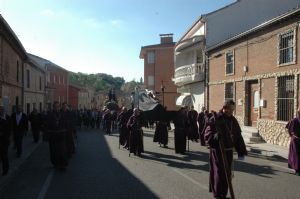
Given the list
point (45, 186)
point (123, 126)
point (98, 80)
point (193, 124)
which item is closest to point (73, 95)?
point (193, 124)

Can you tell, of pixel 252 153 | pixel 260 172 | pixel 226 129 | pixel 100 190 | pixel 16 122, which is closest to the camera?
pixel 226 129

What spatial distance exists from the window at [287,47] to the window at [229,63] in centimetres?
584

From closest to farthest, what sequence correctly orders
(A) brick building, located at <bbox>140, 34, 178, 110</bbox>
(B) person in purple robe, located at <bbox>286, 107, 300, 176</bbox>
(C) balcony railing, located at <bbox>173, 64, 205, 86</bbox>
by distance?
(B) person in purple robe, located at <bbox>286, 107, 300, 176</bbox> < (C) balcony railing, located at <bbox>173, 64, 205, 86</bbox> < (A) brick building, located at <bbox>140, 34, 178, 110</bbox>

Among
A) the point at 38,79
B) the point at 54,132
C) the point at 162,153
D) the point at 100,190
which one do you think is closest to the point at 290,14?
the point at 162,153

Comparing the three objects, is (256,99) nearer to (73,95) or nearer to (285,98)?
(285,98)

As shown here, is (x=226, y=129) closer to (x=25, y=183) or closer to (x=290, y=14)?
(x=25, y=183)

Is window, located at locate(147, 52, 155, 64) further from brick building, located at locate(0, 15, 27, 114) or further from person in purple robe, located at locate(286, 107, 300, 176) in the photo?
person in purple robe, located at locate(286, 107, 300, 176)

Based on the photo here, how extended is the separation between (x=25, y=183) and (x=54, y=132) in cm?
226

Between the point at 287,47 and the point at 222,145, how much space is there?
1175 centimetres

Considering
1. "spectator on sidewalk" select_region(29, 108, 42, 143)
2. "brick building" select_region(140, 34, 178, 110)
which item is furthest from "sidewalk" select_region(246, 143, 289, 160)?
"brick building" select_region(140, 34, 178, 110)

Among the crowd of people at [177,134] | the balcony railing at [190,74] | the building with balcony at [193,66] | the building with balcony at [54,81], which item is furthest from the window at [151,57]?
the crowd of people at [177,134]

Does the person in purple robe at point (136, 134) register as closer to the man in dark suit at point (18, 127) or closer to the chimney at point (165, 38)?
the man in dark suit at point (18, 127)

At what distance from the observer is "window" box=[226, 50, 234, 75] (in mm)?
24231

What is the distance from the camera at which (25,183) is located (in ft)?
32.3
